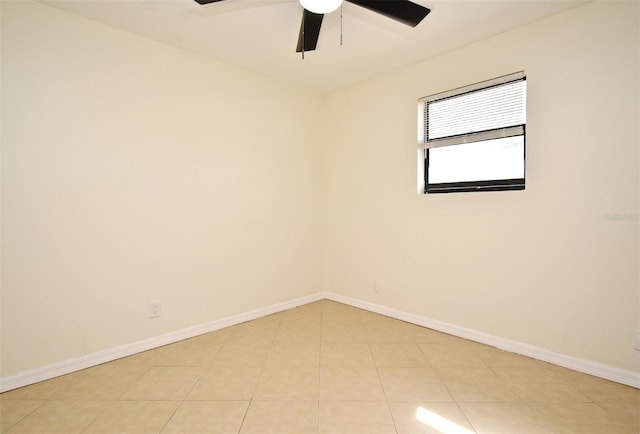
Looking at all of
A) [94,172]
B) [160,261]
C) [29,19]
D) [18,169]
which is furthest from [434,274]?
[29,19]

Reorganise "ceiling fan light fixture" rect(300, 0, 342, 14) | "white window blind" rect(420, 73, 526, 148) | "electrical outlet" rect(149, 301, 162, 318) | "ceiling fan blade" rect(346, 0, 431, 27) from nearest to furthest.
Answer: "ceiling fan light fixture" rect(300, 0, 342, 14) → "ceiling fan blade" rect(346, 0, 431, 27) → "white window blind" rect(420, 73, 526, 148) → "electrical outlet" rect(149, 301, 162, 318)

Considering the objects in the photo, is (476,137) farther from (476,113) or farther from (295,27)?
(295,27)

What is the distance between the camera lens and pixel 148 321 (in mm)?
2551

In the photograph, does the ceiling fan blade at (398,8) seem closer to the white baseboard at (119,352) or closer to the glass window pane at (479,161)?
the glass window pane at (479,161)

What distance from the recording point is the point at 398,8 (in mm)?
1850

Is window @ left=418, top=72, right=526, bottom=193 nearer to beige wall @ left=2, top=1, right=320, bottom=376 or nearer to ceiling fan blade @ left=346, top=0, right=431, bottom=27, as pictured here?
ceiling fan blade @ left=346, top=0, right=431, bottom=27

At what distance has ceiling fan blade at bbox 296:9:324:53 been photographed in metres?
1.94

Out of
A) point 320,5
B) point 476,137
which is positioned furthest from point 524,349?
point 320,5

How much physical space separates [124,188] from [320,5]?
1.93 metres

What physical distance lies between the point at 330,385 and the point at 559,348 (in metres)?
1.66

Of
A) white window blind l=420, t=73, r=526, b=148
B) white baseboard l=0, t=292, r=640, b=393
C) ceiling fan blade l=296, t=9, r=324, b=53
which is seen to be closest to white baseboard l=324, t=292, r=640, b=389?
white baseboard l=0, t=292, r=640, b=393

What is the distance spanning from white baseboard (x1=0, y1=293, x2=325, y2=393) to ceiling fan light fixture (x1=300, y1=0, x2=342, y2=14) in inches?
103

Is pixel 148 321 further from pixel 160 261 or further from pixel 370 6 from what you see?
pixel 370 6

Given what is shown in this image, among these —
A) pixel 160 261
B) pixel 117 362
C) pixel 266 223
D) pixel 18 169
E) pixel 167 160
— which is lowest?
pixel 117 362
